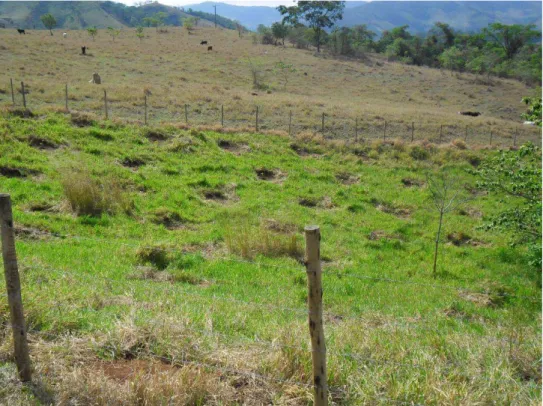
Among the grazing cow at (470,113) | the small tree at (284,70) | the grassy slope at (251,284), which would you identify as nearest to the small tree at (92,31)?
the small tree at (284,70)

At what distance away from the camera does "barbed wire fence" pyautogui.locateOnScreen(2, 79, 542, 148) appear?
28.0 meters

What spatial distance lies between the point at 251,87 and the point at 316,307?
46.4m

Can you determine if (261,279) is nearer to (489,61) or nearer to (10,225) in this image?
(10,225)

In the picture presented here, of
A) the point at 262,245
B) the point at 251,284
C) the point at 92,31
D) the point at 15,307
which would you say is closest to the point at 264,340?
the point at 15,307

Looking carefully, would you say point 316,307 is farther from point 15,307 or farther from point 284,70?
point 284,70

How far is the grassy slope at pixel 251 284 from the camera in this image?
16.8ft

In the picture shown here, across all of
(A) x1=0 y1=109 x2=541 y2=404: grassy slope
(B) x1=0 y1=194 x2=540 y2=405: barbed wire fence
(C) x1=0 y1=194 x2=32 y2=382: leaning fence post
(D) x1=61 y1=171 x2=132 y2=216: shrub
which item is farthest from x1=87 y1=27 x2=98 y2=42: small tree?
(C) x1=0 y1=194 x2=32 y2=382: leaning fence post

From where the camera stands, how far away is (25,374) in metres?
5.02

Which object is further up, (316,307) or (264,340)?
(316,307)

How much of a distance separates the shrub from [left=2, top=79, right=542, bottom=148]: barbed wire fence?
33.1 feet

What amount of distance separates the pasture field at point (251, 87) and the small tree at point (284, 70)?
488 mm

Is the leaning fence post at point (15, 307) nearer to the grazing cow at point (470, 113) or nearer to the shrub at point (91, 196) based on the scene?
the shrub at point (91, 196)

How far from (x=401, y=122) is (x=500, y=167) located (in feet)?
68.3

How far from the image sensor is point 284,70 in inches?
2432
